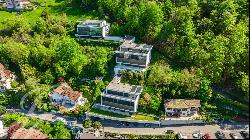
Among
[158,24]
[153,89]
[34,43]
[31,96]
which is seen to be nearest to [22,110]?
[31,96]

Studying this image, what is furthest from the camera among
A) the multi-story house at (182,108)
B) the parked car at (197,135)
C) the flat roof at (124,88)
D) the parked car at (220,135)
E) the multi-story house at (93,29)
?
the multi-story house at (93,29)

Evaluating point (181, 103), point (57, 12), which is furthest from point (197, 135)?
point (57, 12)

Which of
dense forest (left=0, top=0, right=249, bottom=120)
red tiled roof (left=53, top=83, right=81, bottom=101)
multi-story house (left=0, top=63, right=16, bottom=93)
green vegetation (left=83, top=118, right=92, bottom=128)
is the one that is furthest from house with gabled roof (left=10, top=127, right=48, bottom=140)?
multi-story house (left=0, top=63, right=16, bottom=93)

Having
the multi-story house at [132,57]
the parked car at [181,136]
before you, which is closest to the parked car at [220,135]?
the parked car at [181,136]

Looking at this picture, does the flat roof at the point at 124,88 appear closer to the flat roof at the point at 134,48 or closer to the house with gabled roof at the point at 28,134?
the flat roof at the point at 134,48

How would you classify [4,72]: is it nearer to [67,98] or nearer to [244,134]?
[67,98]

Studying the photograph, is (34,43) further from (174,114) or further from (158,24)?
(174,114)
